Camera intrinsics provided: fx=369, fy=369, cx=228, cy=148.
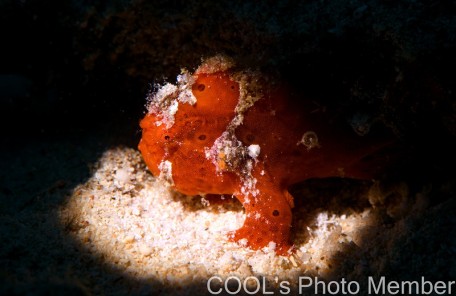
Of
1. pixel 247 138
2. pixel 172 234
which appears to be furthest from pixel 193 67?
pixel 172 234

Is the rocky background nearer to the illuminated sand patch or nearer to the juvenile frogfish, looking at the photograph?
the juvenile frogfish

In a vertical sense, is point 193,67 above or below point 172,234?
above

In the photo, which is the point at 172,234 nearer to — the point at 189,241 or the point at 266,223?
the point at 189,241

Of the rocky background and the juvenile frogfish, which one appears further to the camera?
the juvenile frogfish

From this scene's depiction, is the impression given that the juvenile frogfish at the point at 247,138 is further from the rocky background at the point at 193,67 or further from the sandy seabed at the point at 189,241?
the sandy seabed at the point at 189,241

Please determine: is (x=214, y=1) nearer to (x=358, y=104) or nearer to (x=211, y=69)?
(x=211, y=69)

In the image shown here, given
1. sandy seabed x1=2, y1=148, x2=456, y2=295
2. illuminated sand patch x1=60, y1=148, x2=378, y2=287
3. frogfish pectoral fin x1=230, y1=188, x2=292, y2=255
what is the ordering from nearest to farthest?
sandy seabed x1=2, y1=148, x2=456, y2=295, illuminated sand patch x1=60, y1=148, x2=378, y2=287, frogfish pectoral fin x1=230, y1=188, x2=292, y2=255

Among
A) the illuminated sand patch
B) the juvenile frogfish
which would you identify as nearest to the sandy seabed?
the illuminated sand patch
